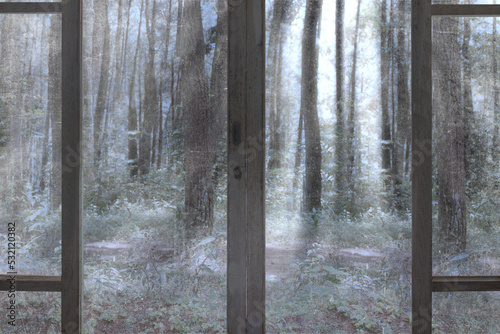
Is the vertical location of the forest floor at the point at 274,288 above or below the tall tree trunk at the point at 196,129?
below

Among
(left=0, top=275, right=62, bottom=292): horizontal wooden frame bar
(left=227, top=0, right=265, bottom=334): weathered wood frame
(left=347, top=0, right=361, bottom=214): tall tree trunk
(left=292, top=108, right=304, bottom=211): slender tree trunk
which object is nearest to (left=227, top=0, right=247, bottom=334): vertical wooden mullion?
(left=227, top=0, right=265, bottom=334): weathered wood frame

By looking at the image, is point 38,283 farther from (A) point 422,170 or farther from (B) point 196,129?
(A) point 422,170

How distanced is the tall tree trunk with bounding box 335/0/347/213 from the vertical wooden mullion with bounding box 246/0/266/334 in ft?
1.31

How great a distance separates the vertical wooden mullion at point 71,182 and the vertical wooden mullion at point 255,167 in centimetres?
91

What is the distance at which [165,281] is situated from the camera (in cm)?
193

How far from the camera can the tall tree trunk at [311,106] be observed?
192 cm

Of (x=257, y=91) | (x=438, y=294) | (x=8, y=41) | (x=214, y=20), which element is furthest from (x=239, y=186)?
(x=8, y=41)

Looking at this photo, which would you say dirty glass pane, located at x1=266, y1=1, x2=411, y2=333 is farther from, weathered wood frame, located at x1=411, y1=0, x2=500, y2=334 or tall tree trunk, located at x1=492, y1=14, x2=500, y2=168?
tall tree trunk, located at x1=492, y1=14, x2=500, y2=168

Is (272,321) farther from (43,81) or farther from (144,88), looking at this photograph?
(43,81)

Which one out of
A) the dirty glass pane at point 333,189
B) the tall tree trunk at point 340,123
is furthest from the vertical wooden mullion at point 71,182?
the tall tree trunk at point 340,123

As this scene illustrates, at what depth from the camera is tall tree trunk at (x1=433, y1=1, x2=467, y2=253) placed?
1917mm

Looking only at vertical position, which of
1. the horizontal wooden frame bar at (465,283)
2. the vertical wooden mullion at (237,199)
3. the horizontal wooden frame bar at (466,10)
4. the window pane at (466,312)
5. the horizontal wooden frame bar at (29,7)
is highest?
the horizontal wooden frame bar at (29,7)

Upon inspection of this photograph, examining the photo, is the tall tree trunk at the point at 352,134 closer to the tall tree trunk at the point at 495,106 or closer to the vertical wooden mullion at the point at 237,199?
the vertical wooden mullion at the point at 237,199

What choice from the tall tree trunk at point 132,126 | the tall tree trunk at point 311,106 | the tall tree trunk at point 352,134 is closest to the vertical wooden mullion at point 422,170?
the tall tree trunk at point 352,134
